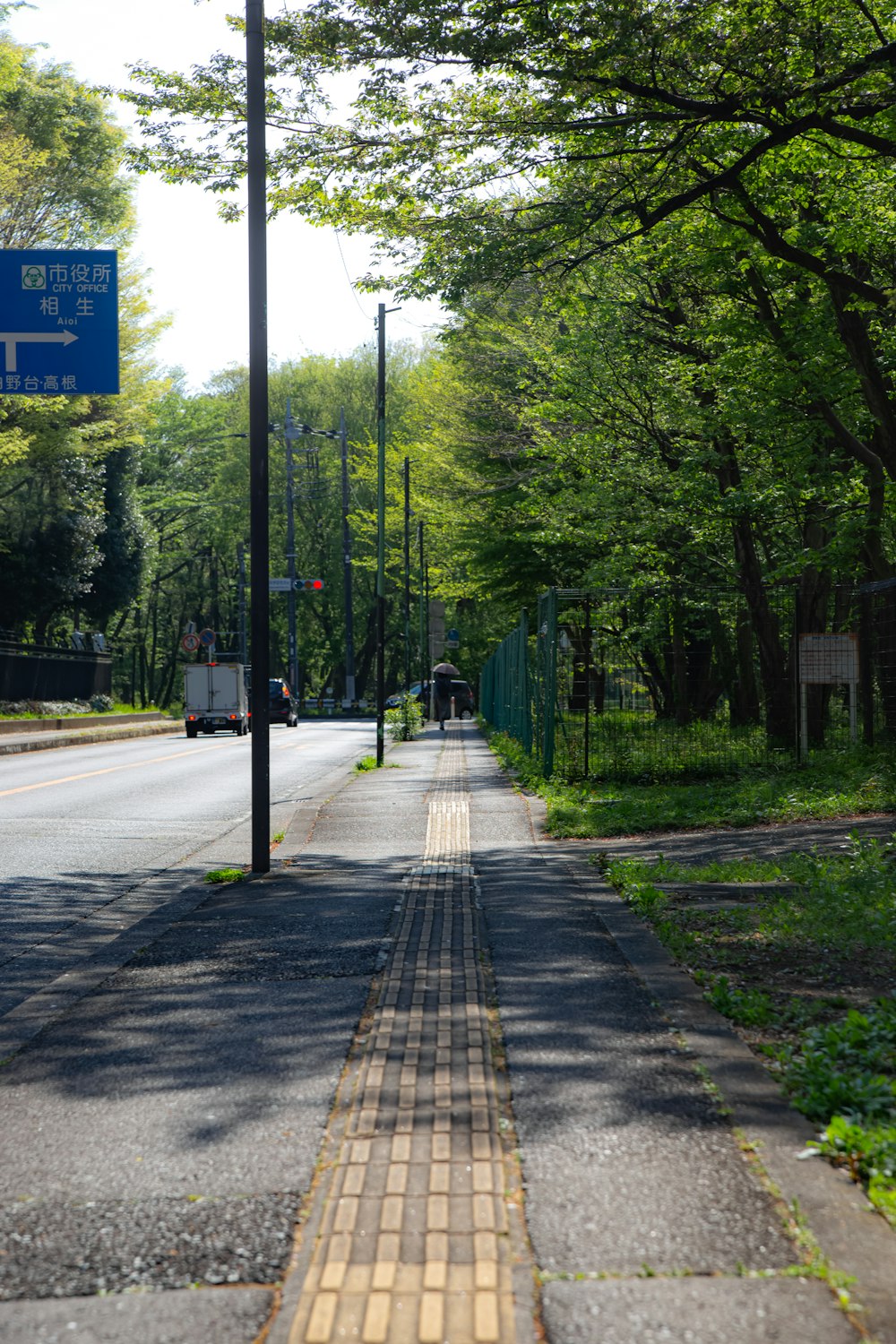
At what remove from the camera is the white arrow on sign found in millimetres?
18547

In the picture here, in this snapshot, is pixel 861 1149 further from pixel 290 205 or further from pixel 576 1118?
pixel 290 205

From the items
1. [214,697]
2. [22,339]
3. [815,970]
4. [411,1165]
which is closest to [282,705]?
[214,697]

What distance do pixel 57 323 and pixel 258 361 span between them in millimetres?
10186

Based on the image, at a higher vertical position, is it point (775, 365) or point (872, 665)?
point (775, 365)

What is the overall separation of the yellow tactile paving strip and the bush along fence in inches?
398

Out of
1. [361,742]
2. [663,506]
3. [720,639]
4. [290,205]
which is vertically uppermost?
[290,205]

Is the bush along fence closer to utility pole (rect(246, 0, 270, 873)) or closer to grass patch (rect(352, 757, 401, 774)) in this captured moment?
grass patch (rect(352, 757, 401, 774))

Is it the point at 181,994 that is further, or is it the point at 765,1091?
the point at 181,994

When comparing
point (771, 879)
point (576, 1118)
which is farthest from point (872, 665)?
point (576, 1118)

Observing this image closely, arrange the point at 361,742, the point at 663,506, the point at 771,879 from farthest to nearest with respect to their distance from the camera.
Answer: the point at 361,742
the point at 663,506
the point at 771,879

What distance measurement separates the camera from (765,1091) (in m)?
3.99

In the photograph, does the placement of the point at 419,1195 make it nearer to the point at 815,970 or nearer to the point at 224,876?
the point at 815,970

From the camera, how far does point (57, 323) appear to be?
18.7 m

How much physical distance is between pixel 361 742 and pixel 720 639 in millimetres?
11729
